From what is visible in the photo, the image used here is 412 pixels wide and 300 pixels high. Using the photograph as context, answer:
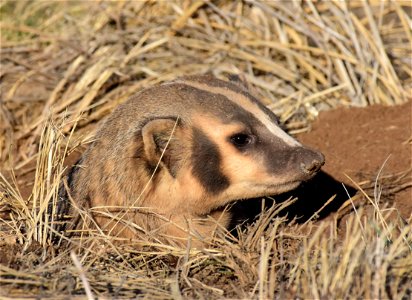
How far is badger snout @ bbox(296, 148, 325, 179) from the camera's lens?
3.95m

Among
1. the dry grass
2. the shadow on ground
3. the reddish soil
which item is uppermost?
the dry grass

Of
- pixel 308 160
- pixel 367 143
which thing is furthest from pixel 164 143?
pixel 367 143

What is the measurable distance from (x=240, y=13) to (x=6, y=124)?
2.14m

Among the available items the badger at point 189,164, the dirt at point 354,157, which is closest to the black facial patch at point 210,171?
the badger at point 189,164

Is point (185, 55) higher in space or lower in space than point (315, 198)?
higher

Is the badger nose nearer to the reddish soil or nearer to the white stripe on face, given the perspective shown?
the white stripe on face

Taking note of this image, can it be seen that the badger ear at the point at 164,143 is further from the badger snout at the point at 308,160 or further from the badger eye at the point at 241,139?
the badger snout at the point at 308,160

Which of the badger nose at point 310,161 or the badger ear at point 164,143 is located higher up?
the badger ear at point 164,143

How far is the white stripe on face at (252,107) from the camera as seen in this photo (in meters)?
4.08

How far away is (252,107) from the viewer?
4.14 meters

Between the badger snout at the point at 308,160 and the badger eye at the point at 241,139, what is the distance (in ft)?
0.84

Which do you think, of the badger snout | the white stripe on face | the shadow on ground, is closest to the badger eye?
the white stripe on face

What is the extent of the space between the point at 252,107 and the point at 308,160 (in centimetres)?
42

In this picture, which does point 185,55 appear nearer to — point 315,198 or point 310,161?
point 315,198
